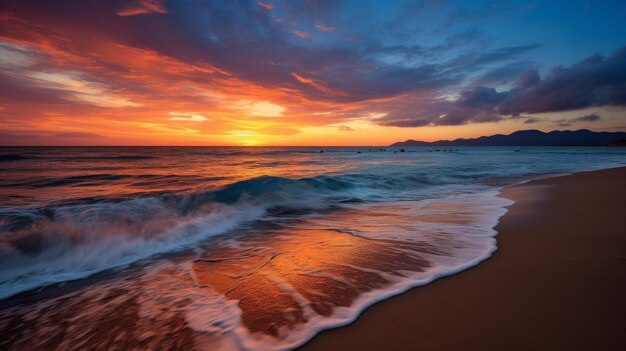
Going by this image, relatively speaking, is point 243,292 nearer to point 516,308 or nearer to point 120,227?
point 516,308

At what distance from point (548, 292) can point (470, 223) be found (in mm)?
3253

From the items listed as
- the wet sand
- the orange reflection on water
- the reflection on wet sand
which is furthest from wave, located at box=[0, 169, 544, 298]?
the wet sand

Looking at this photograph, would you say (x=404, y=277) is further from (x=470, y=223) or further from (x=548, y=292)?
(x=470, y=223)

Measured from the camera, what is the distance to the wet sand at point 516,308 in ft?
7.09

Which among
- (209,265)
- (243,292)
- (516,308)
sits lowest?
(209,265)

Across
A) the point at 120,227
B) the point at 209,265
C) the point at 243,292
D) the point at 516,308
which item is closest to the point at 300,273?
the point at 243,292

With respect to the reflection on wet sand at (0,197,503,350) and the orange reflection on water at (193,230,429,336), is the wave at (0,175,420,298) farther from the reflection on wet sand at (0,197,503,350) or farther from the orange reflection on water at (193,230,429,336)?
the orange reflection on water at (193,230,429,336)

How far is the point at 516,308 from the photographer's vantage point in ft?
8.38

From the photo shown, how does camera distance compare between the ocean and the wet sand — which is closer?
the wet sand

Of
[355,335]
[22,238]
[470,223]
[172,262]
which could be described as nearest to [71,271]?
[172,262]

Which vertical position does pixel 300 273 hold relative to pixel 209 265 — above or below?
above

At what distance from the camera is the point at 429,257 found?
403 cm

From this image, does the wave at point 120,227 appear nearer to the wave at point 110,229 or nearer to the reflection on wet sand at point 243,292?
the wave at point 110,229

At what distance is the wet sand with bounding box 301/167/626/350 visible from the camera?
85.1 inches
